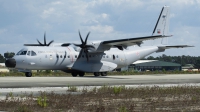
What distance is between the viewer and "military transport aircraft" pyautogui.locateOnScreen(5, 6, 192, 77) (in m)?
43.3

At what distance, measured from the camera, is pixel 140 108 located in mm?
15836

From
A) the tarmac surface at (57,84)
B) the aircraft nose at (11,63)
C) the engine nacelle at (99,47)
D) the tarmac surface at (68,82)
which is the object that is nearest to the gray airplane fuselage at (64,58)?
the aircraft nose at (11,63)

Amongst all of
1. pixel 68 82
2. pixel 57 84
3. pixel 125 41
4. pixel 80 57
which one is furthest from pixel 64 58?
pixel 57 84

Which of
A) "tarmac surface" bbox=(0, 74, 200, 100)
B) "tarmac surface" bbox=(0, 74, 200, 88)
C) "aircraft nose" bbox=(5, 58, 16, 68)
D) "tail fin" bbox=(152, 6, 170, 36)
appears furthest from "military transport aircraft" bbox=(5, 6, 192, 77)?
"tarmac surface" bbox=(0, 74, 200, 100)

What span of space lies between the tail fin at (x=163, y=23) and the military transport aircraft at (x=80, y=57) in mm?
3716

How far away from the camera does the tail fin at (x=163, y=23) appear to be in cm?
5553

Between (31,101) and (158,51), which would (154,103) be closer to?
(31,101)

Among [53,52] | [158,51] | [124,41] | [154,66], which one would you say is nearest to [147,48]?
[158,51]

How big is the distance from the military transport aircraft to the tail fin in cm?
372

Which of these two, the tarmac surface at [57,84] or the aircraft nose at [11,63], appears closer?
the tarmac surface at [57,84]

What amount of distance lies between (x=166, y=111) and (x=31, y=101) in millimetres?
6120

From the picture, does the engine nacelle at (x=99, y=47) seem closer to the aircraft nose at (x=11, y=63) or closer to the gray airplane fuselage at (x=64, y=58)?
the gray airplane fuselage at (x=64, y=58)

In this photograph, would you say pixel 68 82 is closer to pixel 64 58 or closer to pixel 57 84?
pixel 57 84

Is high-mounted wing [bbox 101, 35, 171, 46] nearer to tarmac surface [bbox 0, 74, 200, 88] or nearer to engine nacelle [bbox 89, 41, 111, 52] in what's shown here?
engine nacelle [bbox 89, 41, 111, 52]
